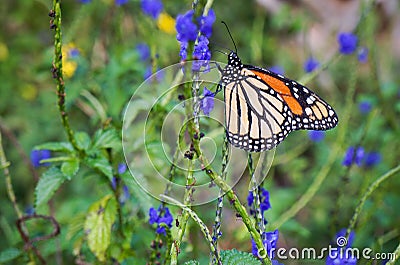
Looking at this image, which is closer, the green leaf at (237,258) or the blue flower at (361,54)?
the green leaf at (237,258)

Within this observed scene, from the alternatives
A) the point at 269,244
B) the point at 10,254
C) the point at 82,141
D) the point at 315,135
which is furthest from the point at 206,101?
the point at 315,135

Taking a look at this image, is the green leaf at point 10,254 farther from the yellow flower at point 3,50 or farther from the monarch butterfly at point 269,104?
the yellow flower at point 3,50

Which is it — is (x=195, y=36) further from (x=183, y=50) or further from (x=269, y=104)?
(x=269, y=104)

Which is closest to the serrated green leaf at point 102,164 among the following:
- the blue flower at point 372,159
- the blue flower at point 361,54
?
the blue flower at point 361,54

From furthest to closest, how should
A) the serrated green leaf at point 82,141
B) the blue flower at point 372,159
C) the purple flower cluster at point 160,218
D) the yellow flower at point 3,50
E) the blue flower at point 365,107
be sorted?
1. the yellow flower at point 3,50
2. the blue flower at point 365,107
3. the blue flower at point 372,159
4. the serrated green leaf at point 82,141
5. the purple flower cluster at point 160,218

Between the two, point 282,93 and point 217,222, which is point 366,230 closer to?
point 282,93

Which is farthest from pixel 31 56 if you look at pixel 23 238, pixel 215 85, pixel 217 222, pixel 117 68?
pixel 217 222
